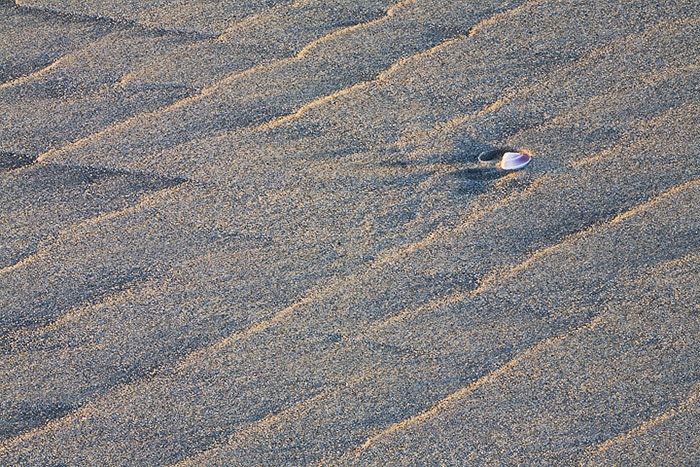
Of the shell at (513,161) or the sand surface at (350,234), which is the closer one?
the sand surface at (350,234)

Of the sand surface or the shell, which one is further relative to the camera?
the shell

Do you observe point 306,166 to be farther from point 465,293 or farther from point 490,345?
point 490,345

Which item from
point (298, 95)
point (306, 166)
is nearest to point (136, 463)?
point (306, 166)
